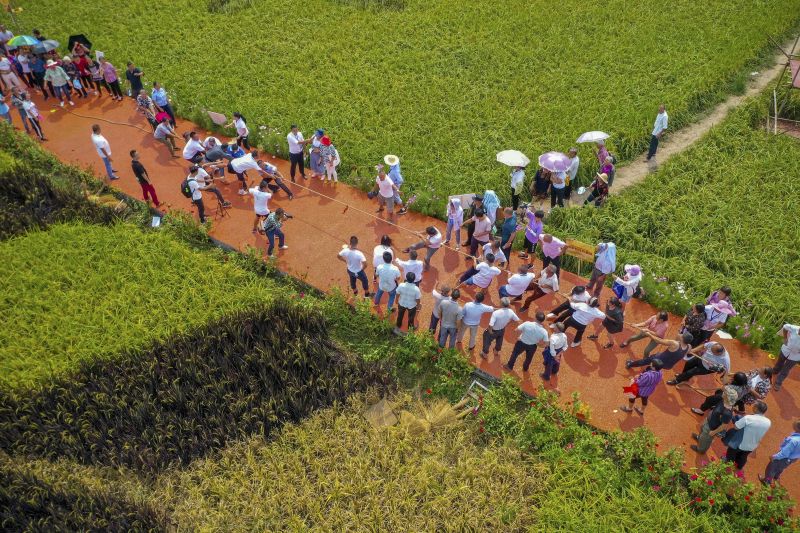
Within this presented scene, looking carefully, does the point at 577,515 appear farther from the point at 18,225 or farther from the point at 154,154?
the point at 154,154

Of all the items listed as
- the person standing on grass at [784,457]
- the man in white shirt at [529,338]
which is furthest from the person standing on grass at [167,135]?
the person standing on grass at [784,457]

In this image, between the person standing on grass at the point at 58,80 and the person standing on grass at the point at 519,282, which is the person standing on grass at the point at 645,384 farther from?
the person standing on grass at the point at 58,80

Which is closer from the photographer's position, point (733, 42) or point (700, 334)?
point (700, 334)

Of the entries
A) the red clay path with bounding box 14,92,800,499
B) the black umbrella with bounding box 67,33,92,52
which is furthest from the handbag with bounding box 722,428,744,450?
the black umbrella with bounding box 67,33,92,52

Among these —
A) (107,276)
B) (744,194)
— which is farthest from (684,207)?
(107,276)

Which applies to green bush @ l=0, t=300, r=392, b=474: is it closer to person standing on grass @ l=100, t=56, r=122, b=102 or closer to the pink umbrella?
the pink umbrella

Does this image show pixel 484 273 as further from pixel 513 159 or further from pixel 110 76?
pixel 110 76
